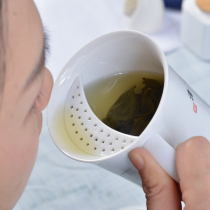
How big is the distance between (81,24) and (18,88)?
22.8 inches

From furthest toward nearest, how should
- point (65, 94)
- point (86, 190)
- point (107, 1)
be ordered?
point (107, 1), point (86, 190), point (65, 94)

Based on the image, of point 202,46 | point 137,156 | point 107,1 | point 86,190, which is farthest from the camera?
point 107,1

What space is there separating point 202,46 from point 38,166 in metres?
0.42

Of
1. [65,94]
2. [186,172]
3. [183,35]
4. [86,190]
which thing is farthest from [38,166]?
[183,35]

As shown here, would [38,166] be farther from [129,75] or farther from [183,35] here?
[183,35]

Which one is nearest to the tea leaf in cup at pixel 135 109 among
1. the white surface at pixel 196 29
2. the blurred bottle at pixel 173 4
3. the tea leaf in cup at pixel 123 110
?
the tea leaf in cup at pixel 123 110

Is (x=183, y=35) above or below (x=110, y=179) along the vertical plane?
above

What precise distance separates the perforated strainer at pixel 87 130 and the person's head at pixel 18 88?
7cm

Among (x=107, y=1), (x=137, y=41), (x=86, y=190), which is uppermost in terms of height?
(x=137, y=41)

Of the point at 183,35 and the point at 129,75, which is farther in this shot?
the point at 183,35

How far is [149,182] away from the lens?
363 millimetres

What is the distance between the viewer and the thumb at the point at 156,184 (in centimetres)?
34

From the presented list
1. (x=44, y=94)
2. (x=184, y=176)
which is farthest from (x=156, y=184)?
(x=44, y=94)

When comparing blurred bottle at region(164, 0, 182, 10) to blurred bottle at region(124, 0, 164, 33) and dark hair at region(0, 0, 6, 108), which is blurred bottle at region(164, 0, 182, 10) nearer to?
blurred bottle at region(124, 0, 164, 33)
